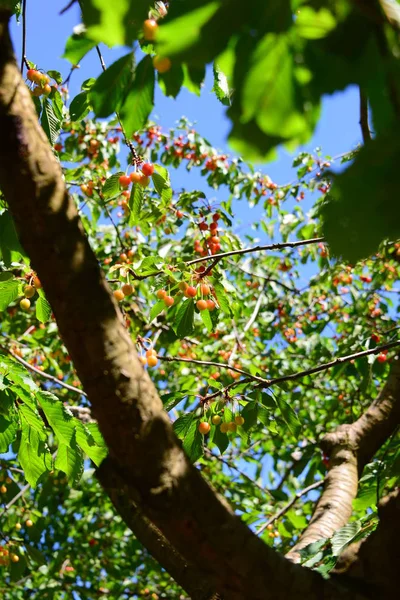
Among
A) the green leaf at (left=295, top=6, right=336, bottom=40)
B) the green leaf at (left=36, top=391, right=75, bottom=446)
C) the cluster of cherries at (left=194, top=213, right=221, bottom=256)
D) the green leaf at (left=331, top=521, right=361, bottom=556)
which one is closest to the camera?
the green leaf at (left=295, top=6, right=336, bottom=40)

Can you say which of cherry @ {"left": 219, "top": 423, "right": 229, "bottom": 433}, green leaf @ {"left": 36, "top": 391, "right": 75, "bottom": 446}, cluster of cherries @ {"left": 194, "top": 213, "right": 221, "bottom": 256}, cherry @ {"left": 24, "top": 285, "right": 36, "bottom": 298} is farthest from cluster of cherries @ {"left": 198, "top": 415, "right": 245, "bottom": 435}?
cluster of cherries @ {"left": 194, "top": 213, "right": 221, "bottom": 256}

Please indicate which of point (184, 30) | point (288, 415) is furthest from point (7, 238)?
point (184, 30)

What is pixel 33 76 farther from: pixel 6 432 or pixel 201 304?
pixel 6 432

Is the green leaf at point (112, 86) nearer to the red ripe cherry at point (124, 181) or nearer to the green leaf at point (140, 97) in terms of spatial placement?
the green leaf at point (140, 97)

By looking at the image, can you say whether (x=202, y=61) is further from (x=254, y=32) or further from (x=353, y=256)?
(x=353, y=256)

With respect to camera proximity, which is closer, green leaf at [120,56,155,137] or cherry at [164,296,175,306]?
green leaf at [120,56,155,137]

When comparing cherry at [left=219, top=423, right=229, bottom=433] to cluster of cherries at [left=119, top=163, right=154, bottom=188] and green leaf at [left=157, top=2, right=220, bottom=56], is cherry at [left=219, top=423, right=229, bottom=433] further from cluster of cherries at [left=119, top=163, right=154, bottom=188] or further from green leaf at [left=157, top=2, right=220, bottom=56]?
green leaf at [left=157, top=2, right=220, bottom=56]

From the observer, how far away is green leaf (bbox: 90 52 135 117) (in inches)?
42.3

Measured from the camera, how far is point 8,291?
2121 millimetres

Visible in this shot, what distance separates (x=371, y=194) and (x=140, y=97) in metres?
0.68

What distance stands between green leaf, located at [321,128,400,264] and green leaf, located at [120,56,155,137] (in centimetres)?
63

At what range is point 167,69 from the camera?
1093 millimetres

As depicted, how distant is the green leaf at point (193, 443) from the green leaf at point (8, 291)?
82 centimetres

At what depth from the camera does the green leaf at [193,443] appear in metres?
2.07
